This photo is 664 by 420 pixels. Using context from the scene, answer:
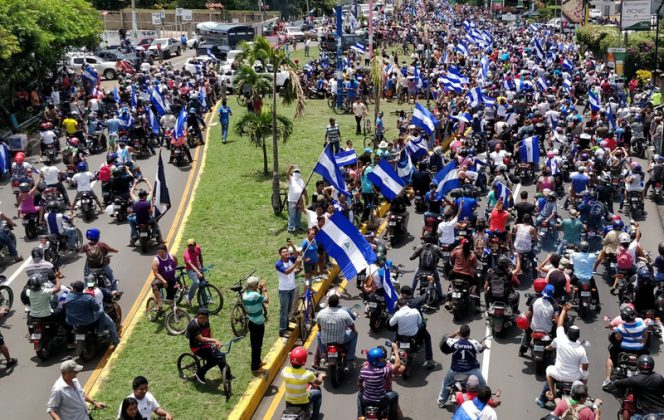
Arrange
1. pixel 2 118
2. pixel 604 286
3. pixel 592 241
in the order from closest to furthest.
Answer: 1. pixel 604 286
2. pixel 592 241
3. pixel 2 118

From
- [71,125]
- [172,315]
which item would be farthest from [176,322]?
[71,125]

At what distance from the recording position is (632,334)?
1209 centimetres

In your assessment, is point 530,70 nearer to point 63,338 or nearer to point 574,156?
point 574,156

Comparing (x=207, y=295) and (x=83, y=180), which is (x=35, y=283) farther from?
(x=83, y=180)

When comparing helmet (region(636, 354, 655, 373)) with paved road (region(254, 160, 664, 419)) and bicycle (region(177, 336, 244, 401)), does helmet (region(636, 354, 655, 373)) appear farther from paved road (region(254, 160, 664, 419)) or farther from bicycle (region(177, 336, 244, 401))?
bicycle (region(177, 336, 244, 401))

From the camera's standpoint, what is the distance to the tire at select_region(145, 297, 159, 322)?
1486cm

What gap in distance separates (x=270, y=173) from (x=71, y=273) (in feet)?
31.6

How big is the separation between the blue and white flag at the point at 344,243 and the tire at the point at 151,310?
347 cm

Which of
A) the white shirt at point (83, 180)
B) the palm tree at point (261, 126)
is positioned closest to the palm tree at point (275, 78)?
the palm tree at point (261, 126)

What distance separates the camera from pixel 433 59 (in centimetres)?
5084

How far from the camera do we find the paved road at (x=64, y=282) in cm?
1250

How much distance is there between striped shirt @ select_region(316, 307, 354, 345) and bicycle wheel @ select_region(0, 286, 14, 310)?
22.6 feet

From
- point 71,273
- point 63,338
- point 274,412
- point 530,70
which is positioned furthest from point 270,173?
point 530,70

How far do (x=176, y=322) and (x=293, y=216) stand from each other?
628cm
